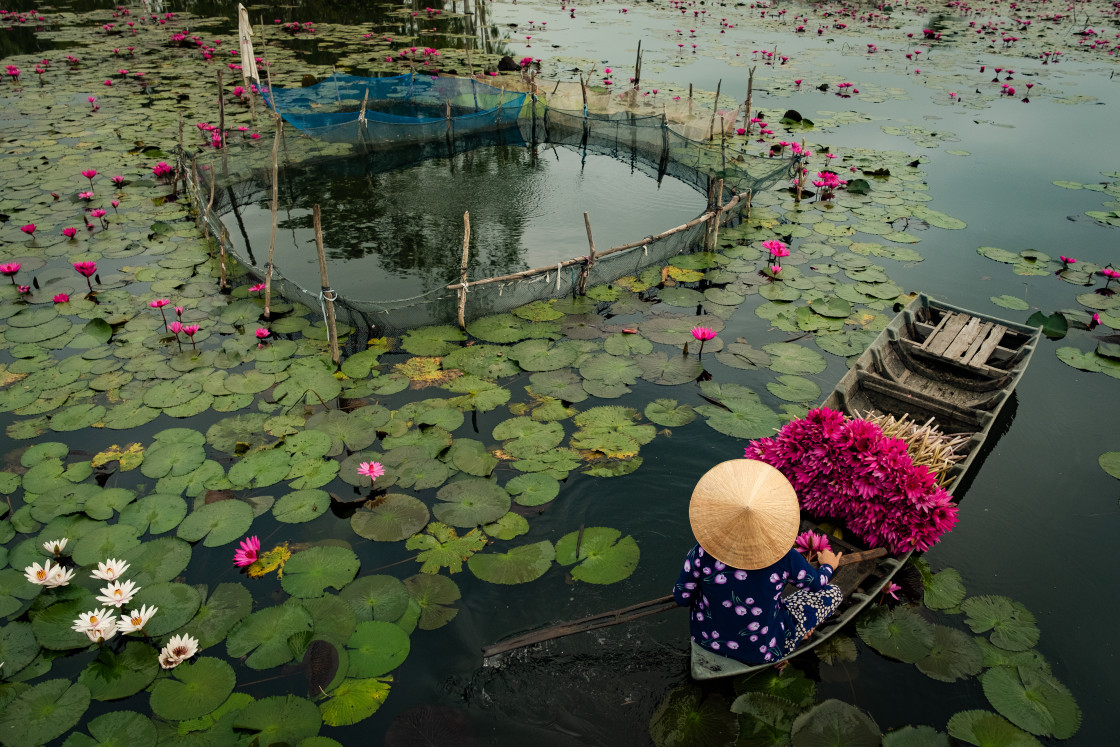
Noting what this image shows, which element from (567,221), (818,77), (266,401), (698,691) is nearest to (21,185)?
(266,401)

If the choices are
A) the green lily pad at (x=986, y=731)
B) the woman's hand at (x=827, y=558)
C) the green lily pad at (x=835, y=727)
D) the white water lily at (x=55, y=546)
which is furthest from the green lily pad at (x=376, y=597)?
the green lily pad at (x=986, y=731)

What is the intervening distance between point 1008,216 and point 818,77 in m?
10.3

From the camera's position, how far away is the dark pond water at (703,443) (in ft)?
12.6

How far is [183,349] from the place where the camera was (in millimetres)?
6648

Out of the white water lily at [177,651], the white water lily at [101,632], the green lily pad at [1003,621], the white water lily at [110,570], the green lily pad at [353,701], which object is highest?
the white water lily at [110,570]

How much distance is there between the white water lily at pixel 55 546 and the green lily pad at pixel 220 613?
102cm

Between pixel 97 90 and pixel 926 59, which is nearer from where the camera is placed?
pixel 97 90

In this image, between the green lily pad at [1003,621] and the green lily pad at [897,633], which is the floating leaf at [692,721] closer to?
the green lily pad at [897,633]

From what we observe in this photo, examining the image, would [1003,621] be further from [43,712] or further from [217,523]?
[43,712]

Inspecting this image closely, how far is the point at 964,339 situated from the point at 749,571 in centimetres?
512

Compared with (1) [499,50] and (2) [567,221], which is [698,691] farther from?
(1) [499,50]

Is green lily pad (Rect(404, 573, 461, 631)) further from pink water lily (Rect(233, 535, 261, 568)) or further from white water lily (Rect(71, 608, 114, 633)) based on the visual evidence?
white water lily (Rect(71, 608, 114, 633))

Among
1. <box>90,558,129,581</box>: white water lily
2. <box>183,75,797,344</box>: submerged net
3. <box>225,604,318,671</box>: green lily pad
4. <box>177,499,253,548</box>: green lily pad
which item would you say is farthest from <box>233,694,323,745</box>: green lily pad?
<box>183,75,797,344</box>: submerged net

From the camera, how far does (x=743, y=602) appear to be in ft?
10.9
